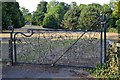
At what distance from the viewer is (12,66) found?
6.28m

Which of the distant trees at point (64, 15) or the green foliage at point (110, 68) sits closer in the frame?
the green foliage at point (110, 68)

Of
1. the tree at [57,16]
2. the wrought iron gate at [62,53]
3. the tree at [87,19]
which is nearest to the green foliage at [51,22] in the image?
the tree at [57,16]

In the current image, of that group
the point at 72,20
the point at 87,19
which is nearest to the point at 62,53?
the point at 87,19

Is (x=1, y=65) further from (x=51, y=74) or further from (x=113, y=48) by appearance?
(x=113, y=48)

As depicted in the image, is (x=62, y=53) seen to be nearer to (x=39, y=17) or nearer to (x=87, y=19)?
(x=87, y=19)

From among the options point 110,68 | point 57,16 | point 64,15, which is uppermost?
point 57,16

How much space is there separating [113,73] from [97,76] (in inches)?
18.6

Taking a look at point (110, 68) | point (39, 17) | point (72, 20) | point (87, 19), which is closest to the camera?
point (110, 68)

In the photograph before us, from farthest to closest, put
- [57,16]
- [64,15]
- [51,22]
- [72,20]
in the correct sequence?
[57,16], [51,22], [64,15], [72,20]

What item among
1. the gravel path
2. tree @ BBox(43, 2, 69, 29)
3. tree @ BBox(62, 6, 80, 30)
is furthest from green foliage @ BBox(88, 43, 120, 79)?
tree @ BBox(43, 2, 69, 29)

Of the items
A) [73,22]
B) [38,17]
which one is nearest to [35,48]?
[73,22]

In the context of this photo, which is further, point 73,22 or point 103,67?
point 73,22

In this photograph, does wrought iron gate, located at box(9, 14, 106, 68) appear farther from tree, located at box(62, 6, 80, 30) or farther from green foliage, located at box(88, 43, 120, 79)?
tree, located at box(62, 6, 80, 30)

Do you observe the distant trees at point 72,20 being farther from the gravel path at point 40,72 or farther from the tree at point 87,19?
the gravel path at point 40,72
